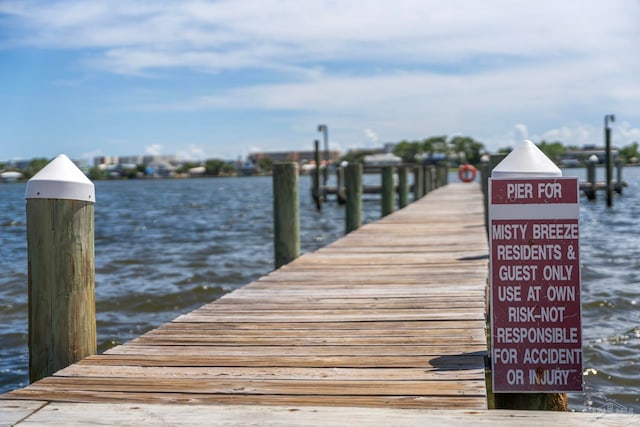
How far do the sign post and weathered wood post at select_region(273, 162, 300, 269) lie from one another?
506 cm

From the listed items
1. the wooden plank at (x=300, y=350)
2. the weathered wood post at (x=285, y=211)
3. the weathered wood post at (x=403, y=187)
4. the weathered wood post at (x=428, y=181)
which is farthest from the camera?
the weathered wood post at (x=428, y=181)

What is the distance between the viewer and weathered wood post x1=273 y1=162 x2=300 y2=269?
26.9 ft

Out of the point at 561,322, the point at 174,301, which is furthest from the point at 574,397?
the point at 174,301

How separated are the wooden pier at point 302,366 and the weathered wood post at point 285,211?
2.07 meters

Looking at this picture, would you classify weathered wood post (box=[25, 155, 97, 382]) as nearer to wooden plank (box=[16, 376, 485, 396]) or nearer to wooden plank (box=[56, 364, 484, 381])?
wooden plank (box=[56, 364, 484, 381])

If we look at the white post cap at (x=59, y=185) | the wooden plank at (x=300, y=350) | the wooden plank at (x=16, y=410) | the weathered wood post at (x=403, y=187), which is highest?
the white post cap at (x=59, y=185)

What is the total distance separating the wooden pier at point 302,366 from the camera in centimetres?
286

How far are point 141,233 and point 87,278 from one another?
19.0 m

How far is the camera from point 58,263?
3.71 metres

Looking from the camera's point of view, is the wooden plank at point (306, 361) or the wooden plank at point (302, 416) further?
the wooden plank at point (306, 361)

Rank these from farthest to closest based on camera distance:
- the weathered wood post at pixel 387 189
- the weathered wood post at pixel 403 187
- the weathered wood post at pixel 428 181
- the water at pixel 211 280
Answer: the weathered wood post at pixel 428 181
the weathered wood post at pixel 403 187
the weathered wood post at pixel 387 189
the water at pixel 211 280

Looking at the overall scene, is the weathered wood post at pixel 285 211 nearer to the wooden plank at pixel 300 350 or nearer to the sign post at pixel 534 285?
the wooden plank at pixel 300 350

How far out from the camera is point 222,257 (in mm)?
15289

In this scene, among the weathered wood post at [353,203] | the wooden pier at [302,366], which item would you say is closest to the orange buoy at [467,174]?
the weathered wood post at [353,203]
